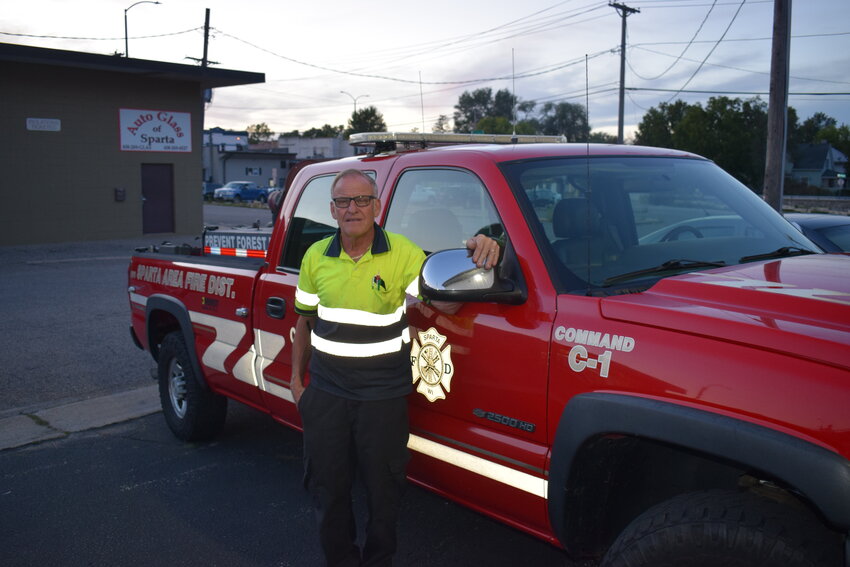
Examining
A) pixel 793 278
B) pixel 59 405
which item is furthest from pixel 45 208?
pixel 793 278

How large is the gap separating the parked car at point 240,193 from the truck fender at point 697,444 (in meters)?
49.5

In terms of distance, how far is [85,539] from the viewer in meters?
3.81

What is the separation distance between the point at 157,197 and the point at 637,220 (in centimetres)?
A: 2169

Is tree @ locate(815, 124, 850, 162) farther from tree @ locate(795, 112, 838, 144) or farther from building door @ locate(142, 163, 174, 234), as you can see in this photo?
building door @ locate(142, 163, 174, 234)

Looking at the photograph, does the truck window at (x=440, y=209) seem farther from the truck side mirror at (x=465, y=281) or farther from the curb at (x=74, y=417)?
the curb at (x=74, y=417)

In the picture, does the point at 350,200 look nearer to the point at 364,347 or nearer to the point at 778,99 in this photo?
the point at 364,347

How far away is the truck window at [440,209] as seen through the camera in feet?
10.3

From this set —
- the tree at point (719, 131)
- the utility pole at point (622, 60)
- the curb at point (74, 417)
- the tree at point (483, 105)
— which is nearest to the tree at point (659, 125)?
the tree at point (719, 131)

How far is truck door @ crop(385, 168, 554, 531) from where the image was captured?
8.67 feet

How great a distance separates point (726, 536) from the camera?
204cm

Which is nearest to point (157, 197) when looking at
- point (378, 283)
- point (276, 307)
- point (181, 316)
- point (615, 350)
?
point (181, 316)

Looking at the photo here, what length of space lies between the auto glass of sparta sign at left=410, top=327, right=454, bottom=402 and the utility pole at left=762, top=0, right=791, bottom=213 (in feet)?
36.2

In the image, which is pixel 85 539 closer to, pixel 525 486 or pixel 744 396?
pixel 525 486

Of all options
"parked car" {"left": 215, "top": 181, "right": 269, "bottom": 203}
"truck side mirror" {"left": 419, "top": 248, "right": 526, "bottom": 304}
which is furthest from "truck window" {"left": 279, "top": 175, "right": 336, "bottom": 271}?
"parked car" {"left": 215, "top": 181, "right": 269, "bottom": 203}
